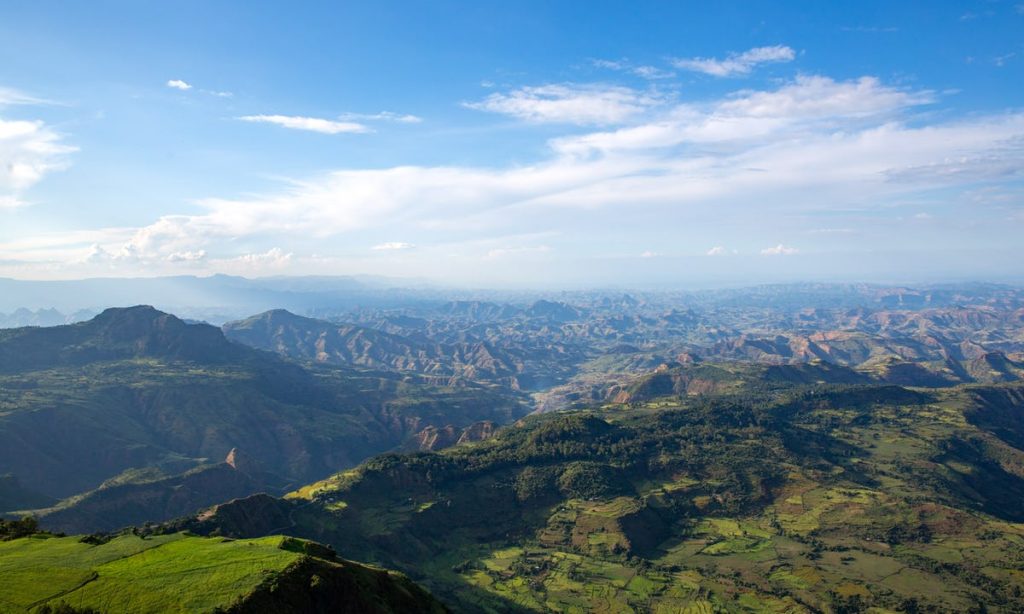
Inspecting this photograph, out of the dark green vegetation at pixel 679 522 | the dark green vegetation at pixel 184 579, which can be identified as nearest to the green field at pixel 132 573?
the dark green vegetation at pixel 184 579

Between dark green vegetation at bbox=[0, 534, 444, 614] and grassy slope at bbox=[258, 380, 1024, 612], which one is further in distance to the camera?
grassy slope at bbox=[258, 380, 1024, 612]

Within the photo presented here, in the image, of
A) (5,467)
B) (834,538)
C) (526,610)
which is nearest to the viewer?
(526,610)

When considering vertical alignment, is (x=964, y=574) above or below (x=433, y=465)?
below

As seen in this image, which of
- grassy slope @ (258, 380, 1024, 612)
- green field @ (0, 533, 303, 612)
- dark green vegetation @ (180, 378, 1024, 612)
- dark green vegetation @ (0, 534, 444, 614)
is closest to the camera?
green field @ (0, 533, 303, 612)

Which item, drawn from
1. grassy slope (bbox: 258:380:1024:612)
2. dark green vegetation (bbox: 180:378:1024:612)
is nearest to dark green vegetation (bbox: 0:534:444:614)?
dark green vegetation (bbox: 180:378:1024:612)

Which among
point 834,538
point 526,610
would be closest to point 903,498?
point 834,538

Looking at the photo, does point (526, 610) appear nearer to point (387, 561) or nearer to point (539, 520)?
point (387, 561)

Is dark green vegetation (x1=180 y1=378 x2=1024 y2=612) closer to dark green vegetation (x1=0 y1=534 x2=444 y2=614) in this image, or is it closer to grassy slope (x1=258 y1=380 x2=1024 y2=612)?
grassy slope (x1=258 y1=380 x2=1024 y2=612)
